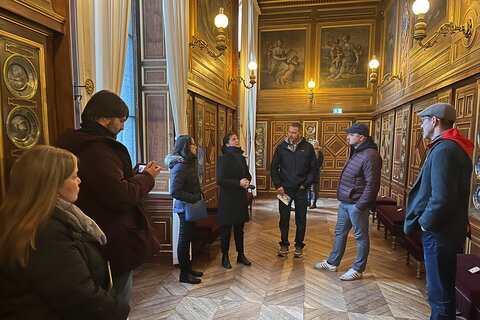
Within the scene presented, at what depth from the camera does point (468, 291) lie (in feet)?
6.99

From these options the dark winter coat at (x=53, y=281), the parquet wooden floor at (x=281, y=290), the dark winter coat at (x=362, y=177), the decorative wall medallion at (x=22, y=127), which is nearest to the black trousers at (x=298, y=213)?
the parquet wooden floor at (x=281, y=290)

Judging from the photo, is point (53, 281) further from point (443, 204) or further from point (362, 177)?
point (362, 177)

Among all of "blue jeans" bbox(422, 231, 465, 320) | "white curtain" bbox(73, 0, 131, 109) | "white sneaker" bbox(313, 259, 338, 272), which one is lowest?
"white sneaker" bbox(313, 259, 338, 272)

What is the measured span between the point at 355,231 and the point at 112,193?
2.71 m

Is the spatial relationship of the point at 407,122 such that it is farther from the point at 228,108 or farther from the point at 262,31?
the point at 262,31

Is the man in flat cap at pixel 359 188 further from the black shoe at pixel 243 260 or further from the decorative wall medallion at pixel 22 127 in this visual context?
the decorative wall medallion at pixel 22 127

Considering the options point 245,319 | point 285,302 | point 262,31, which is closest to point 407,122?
point 285,302

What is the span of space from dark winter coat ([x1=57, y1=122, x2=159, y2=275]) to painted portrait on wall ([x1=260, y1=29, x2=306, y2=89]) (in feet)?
25.3

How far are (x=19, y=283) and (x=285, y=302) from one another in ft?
8.22

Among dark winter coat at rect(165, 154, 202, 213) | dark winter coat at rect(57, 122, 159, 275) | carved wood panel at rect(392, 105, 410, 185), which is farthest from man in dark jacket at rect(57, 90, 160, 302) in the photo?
carved wood panel at rect(392, 105, 410, 185)

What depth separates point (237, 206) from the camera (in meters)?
3.40

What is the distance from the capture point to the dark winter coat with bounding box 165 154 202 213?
290 centimetres

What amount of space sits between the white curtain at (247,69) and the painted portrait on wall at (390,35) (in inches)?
133

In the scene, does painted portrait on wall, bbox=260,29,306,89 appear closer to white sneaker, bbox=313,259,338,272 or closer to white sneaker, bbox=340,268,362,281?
white sneaker, bbox=313,259,338,272
